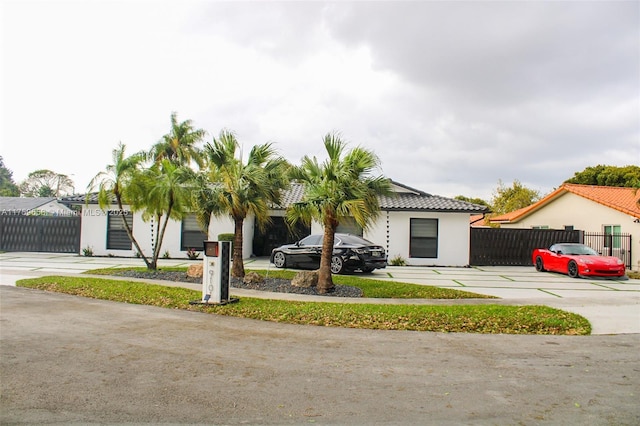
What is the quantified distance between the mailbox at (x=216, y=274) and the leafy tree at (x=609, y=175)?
39.7 meters

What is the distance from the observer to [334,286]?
39.2 feet

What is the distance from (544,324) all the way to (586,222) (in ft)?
64.5

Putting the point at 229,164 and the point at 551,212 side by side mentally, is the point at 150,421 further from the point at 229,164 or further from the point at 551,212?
the point at 551,212

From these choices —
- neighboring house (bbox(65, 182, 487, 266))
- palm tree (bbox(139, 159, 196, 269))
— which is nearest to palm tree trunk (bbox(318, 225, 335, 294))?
palm tree (bbox(139, 159, 196, 269))

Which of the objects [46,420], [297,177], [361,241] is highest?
[297,177]

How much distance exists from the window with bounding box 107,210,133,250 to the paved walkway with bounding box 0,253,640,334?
938 millimetres

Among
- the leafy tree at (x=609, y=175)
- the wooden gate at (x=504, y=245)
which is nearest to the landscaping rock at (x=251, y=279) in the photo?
the wooden gate at (x=504, y=245)

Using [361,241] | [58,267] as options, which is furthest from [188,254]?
[361,241]

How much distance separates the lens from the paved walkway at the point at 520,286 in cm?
951

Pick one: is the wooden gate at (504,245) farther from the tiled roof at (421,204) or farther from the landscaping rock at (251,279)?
the landscaping rock at (251,279)

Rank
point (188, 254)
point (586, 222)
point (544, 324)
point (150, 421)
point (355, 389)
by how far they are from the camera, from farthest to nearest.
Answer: point (586, 222) → point (188, 254) → point (544, 324) → point (355, 389) → point (150, 421)

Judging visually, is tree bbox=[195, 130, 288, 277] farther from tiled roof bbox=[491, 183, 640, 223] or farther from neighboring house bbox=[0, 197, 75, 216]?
neighboring house bbox=[0, 197, 75, 216]

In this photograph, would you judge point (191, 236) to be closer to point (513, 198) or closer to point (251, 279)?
point (251, 279)

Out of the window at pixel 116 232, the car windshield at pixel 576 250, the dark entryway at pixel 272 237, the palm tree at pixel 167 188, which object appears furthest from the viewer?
the dark entryway at pixel 272 237
